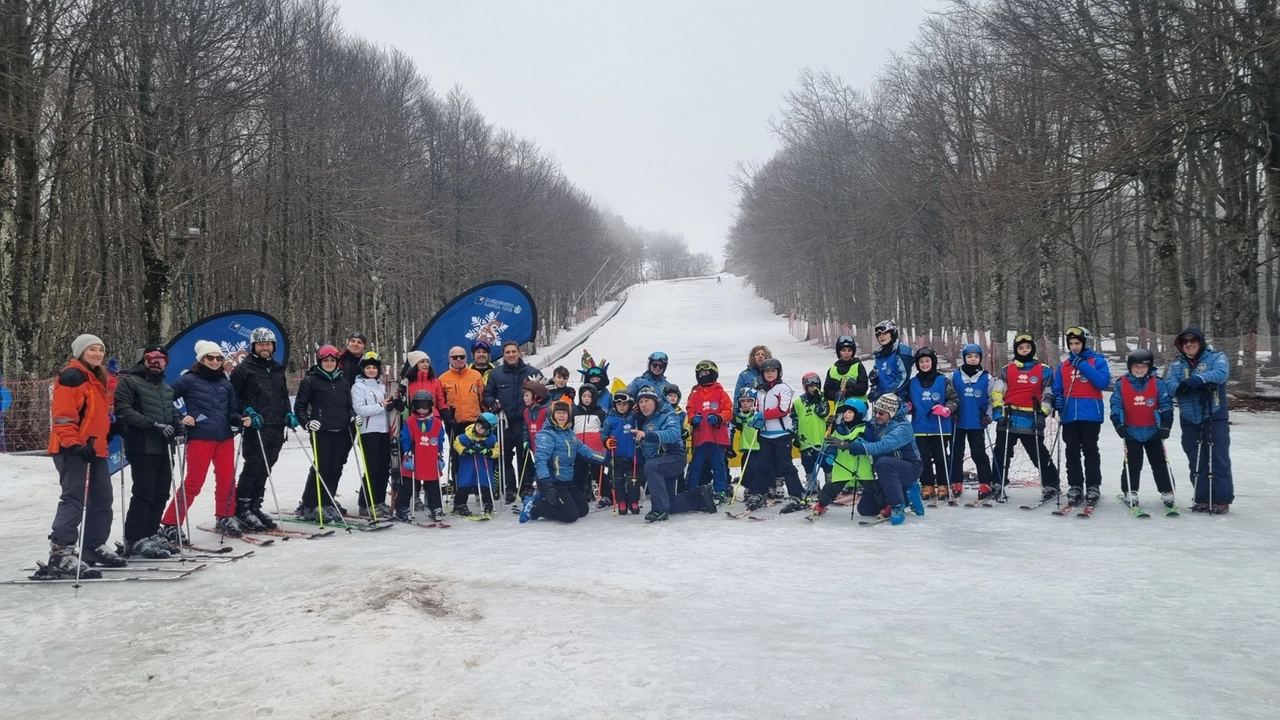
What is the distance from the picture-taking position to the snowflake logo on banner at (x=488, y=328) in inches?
472

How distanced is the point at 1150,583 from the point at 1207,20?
12.4 metres

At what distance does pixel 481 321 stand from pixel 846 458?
17.7 feet

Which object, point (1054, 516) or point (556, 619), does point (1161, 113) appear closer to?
point (1054, 516)

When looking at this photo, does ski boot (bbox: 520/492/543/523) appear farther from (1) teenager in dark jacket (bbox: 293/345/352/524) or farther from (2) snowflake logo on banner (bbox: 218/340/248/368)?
(2) snowflake logo on banner (bbox: 218/340/248/368)

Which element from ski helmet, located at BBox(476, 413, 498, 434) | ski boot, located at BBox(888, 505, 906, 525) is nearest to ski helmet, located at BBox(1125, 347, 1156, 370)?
ski boot, located at BBox(888, 505, 906, 525)

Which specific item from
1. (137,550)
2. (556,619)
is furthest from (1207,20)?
(137,550)

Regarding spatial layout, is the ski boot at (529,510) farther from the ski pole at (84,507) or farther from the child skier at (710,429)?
the ski pole at (84,507)

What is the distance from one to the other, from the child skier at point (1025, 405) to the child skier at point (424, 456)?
5856 millimetres

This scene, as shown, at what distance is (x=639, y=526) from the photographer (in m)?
8.92

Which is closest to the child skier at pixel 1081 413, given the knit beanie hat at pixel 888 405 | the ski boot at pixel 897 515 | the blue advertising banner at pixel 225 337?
the knit beanie hat at pixel 888 405

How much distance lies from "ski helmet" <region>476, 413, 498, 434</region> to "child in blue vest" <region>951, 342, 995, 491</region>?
507 centimetres

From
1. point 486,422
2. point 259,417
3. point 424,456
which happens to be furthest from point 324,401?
point 486,422

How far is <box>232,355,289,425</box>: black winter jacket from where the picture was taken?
351 inches

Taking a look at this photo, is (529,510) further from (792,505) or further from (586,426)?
(792,505)
